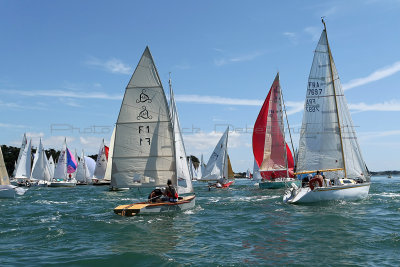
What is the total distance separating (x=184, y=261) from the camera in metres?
10.5

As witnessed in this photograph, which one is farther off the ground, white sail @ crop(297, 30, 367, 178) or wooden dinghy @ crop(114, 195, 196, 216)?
white sail @ crop(297, 30, 367, 178)

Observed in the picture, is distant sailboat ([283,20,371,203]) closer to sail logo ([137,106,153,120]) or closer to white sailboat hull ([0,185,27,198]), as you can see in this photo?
sail logo ([137,106,153,120])

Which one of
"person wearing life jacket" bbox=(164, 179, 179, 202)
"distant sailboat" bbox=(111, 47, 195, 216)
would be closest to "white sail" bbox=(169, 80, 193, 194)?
"distant sailboat" bbox=(111, 47, 195, 216)

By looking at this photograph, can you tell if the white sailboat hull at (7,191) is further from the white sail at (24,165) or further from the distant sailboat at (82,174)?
the distant sailboat at (82,174)

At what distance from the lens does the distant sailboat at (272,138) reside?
4088 centimetres

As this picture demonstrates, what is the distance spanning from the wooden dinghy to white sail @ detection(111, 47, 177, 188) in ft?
5.99

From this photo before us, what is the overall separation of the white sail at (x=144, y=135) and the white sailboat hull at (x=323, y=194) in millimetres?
7503

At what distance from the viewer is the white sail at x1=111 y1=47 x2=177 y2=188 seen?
20.4 metres

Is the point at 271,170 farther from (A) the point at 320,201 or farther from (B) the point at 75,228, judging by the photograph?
(B) the point at 75,228

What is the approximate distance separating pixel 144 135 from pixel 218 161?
2966 cm

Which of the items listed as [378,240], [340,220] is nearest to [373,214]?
[340,220]

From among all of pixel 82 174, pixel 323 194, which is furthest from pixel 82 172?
pixel 323 194

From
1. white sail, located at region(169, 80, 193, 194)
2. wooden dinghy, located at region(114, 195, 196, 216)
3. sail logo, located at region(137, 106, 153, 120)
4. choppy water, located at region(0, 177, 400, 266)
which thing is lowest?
choppy water, located at region(0, 177, 400, 266)

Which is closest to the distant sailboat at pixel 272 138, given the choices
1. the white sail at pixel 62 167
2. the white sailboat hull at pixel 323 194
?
the white sailboat hull at pixel 323 194
